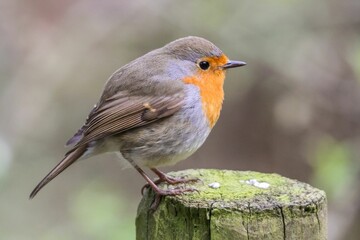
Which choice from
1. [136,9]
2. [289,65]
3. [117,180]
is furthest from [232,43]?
[117,180]

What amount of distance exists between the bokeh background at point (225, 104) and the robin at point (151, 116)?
4.55 ft

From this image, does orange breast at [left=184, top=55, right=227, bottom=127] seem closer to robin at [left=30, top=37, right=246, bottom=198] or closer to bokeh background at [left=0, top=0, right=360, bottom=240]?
robin at [left=30, top=37, right=246, bottom=198]

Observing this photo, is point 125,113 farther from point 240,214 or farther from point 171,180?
point 240,214

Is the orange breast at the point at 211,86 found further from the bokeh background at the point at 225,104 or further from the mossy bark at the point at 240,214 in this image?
the bokeh background at the point at 225,104

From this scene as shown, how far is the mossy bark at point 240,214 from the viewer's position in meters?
2.49

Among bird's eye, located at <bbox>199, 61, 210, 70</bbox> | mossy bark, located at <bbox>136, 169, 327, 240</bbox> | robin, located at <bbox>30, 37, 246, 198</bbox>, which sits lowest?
mossy bark, located at <bbox>136, 169, 327, 240</bbox>

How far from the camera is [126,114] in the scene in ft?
11.9

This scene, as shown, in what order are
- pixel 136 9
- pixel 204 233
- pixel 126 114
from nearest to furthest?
1. pixel 204 233
2. pixel 126 114
3. pixel 136 9

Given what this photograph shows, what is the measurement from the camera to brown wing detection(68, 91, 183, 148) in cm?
360

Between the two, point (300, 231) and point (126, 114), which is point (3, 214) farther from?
point (300, 231)

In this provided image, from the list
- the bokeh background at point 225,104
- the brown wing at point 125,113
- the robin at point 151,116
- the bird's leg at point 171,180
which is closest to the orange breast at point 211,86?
the robin at point 151,116

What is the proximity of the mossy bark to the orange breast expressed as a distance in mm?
905

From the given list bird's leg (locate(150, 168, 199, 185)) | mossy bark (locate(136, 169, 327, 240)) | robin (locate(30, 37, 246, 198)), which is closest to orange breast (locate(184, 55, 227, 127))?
robin (locate(30, 37, 246, 198))

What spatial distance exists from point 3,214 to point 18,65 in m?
1.36
